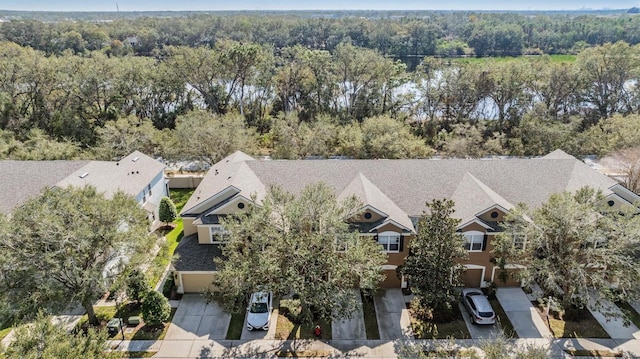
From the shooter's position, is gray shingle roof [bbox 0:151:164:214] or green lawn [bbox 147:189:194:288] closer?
green lawn [bbox 147:189:194:288]

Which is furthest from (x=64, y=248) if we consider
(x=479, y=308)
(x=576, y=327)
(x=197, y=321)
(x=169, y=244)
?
(x=576, y=327)

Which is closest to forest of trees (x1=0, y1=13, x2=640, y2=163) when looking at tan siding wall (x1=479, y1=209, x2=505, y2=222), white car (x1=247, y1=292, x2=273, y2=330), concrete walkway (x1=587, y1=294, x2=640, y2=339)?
tan siding wall (x1=479, y1=209, x2=505, y2=222)

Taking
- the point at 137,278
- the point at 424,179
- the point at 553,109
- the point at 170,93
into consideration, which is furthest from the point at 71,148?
the point at 553,109

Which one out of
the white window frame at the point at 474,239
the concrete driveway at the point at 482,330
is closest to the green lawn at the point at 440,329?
the concrete driveway at the point at 482,330

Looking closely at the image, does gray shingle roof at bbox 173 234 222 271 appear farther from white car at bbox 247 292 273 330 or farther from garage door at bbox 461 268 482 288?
garage door at bbox 461 268 482 288

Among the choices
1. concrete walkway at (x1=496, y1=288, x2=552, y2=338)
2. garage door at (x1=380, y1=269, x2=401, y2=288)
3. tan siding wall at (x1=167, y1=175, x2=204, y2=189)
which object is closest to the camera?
concrete walkway at (x1=496, y1=288, x2=552, y2=338)

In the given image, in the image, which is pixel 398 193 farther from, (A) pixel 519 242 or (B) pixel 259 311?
(B) pixel 259 311

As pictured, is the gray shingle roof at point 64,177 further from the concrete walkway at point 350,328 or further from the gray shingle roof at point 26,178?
the concrete walkway at point 350,328
